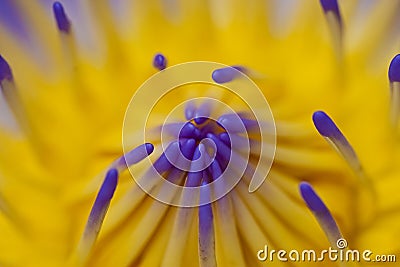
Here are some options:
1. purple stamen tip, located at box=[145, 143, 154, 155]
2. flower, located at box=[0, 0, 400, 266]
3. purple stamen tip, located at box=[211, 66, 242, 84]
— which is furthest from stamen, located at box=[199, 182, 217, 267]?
purple stamen tip, located at box=[211, 66, 242, 84]

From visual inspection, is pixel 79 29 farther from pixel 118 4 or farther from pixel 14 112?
pixel 14 112

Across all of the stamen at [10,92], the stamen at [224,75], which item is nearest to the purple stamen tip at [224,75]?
the stamen at [224,75]

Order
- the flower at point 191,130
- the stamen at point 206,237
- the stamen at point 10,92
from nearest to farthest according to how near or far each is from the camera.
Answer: the stamen at point 206,237 → the flower at point 191,130 → the stamen at point 10,92

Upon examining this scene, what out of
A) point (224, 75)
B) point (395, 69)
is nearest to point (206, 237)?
point (224, 75)

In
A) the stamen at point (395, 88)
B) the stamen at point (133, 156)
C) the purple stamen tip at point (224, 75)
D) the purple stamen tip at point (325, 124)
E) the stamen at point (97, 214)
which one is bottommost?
the stamen at point (97, 214)

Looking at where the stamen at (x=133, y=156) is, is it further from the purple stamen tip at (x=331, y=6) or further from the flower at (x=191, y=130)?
the purple stamen tip at (x=331, y=6)

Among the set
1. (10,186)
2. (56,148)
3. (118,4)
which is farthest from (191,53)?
(10,186)

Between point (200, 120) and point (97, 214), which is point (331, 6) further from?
point (97, 214)
